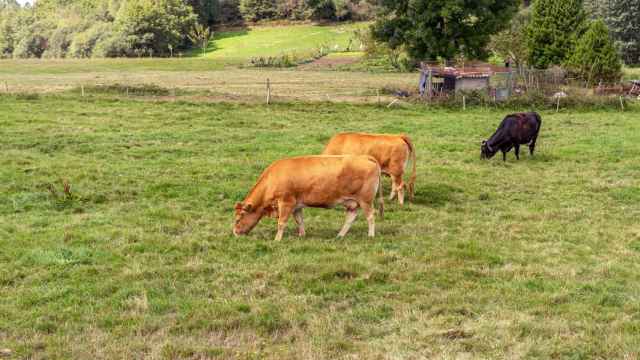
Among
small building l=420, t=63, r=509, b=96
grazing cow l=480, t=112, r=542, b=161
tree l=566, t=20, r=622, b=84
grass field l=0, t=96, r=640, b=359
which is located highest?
tree l=566, t=20, r=622, b=84

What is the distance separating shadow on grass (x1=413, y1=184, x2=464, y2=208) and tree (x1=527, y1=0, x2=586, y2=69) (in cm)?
3546

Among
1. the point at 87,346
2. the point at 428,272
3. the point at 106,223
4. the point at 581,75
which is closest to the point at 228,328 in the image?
the point at 87,346

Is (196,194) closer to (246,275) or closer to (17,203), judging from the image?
(17,203)

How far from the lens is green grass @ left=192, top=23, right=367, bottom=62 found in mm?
96969

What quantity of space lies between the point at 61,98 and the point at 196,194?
19.6 m

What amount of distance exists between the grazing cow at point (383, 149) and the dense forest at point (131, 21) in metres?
83.3

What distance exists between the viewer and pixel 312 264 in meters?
9.25

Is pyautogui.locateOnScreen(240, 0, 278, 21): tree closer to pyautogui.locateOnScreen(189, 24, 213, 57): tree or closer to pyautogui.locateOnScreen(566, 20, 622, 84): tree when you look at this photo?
pyautogui.locateOnScreen(189, 24, 213, 57): tree

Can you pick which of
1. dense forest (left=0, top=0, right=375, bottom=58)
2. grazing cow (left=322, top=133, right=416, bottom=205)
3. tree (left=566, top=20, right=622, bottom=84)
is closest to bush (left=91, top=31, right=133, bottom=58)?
dense forest (left=0, top=0, right=375, bottom=58)

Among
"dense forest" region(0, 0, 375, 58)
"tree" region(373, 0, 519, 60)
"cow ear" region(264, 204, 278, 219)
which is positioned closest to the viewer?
"cow ear" region(264, 204, 278, 219)

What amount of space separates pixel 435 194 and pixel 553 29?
122ft

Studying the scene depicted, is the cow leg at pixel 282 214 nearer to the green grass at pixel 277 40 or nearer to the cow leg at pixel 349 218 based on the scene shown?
the cow leg at pixel 349 218

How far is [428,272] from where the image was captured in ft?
29.6

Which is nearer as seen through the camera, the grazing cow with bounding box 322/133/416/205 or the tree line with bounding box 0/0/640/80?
the grazing cow with bounding box 322/133/416/205
